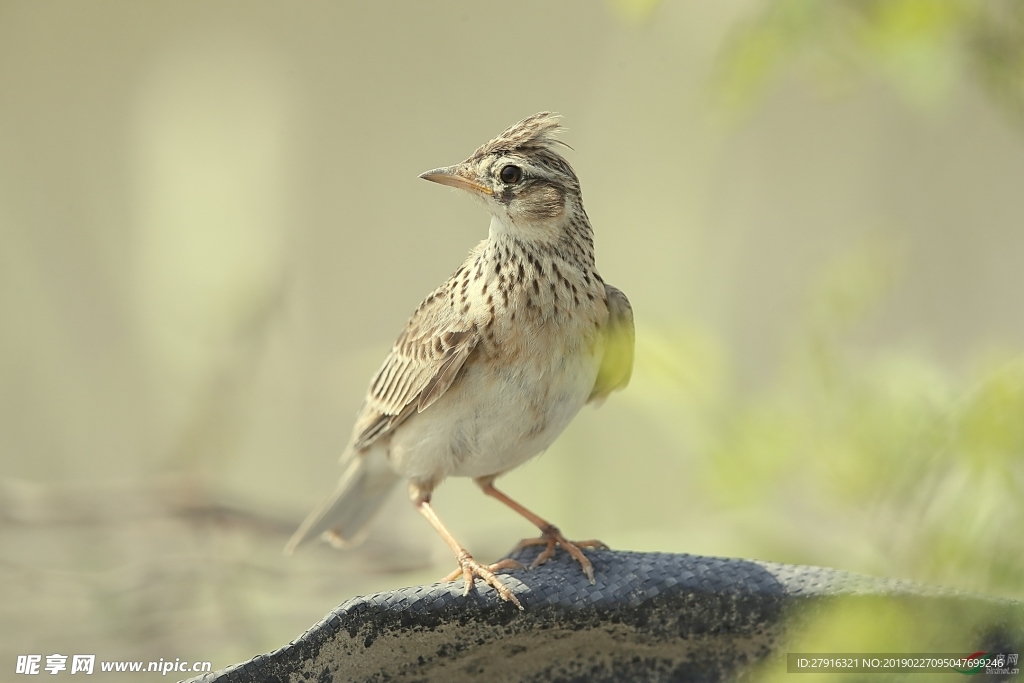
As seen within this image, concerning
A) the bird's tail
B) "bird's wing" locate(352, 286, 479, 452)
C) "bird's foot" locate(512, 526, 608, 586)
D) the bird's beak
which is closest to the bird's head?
the bird's beak

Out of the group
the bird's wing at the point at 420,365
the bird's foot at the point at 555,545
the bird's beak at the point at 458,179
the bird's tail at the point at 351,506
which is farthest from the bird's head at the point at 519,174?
the bird's tail at the point at 351,506

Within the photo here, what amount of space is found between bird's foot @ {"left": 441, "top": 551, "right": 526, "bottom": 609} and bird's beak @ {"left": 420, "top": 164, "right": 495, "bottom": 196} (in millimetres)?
751

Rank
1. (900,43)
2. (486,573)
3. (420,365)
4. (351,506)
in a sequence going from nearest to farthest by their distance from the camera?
(900,43)
(486,573)
(420,365)
(351,506)

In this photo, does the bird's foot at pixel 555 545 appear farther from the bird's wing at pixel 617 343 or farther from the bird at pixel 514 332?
the bird's wing at pixel 617 343

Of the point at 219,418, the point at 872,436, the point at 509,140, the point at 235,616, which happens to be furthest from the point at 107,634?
the point at 872,436

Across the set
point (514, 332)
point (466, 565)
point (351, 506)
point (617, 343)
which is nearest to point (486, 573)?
point (466, 565)

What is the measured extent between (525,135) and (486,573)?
0.87m

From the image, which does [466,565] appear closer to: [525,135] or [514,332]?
[514,332]

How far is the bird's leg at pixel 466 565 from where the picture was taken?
167 centimetres

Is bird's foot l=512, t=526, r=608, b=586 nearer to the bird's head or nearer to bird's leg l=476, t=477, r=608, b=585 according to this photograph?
bird's leg l=476, t=477, r=608, b=585

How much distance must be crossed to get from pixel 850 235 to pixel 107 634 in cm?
332

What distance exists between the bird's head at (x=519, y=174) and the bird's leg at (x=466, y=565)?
699mm

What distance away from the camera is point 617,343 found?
7.21ft

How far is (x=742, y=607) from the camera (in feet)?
5.20
